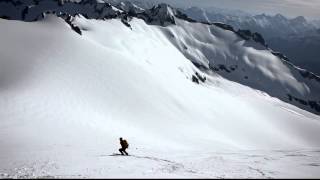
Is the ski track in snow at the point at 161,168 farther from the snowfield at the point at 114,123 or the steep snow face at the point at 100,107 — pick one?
the steep snow face at the point at 100,107

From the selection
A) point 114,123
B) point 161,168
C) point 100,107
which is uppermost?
point 100,107

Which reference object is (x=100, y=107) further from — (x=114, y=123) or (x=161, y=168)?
(x=161, y=168)

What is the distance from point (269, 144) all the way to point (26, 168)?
2510 inches

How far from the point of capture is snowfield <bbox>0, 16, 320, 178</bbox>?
25688 millimetres

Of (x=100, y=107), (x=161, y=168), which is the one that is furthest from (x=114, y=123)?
(x=161, y=168)

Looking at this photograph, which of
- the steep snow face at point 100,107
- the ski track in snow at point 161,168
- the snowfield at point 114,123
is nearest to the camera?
the ski track in snow at point 161,168

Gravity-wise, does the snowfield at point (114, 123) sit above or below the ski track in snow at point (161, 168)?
above

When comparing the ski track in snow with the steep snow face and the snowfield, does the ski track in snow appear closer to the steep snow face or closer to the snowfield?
the snowfield

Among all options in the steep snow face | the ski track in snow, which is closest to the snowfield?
the ski track in snow

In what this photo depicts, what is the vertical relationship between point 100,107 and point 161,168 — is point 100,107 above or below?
above

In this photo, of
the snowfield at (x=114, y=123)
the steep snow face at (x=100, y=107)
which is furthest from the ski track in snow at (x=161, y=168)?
the steep snow face at (x=100, y=107)

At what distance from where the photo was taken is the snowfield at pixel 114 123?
84.3 feet

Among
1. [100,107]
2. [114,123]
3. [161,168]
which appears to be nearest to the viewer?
[161,168]

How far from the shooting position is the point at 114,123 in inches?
2034
